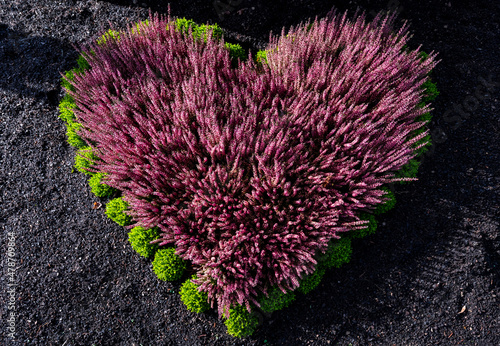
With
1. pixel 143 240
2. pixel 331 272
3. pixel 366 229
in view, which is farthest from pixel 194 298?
pixel 366 229

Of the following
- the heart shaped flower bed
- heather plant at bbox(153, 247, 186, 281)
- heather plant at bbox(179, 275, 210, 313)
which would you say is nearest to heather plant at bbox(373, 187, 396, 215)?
the heart shaped flower bed

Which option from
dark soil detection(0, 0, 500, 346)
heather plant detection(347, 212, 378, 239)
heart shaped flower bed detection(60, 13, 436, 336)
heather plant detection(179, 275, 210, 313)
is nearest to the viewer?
heart shaped flower bed detection(60, 13, 436, 336)

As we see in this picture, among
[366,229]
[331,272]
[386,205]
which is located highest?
[386,205]

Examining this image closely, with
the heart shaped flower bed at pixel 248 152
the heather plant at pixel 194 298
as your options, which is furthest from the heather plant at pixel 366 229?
the heather plant at pixel 194 298

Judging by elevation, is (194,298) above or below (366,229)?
below

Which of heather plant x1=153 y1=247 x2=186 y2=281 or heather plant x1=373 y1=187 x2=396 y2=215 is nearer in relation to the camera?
heather plant x1=153 y1=247 x2=186 y2=281

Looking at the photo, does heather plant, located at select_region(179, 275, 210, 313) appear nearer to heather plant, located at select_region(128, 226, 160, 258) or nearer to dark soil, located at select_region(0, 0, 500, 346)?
dark soil, located at select_region(0, 0, 500, 346)

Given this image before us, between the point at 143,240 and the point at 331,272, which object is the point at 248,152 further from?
the point at 331,272
